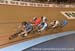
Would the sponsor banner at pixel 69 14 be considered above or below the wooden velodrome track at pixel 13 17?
below

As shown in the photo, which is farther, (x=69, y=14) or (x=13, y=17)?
(x=69, y=14)

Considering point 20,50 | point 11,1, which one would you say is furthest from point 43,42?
point 11,1

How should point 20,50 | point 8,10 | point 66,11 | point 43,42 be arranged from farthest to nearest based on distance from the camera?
point 66,11 → point 43,42 → point 8,10 → point 20,50

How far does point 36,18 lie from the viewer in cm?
383

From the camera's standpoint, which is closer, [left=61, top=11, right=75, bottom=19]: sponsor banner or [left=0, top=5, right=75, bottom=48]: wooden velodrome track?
[left=0, top=5, right=75, bottom=48]: wooden velodrome track

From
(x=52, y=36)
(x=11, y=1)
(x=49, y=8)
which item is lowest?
(x=52, y=36)

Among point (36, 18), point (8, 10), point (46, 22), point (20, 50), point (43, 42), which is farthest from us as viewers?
point (46, 22)

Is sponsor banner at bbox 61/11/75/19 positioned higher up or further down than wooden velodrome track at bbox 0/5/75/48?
further down

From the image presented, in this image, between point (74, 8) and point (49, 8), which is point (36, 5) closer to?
point (49, 8)

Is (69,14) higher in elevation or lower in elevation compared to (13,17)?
lower

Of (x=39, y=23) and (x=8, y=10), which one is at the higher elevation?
(x=8, y=10)

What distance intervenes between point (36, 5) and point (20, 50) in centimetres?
128

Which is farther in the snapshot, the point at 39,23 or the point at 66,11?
the point at 66,11

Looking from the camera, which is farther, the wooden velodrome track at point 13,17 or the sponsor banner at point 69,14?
the sponsor banner at point 69,14
